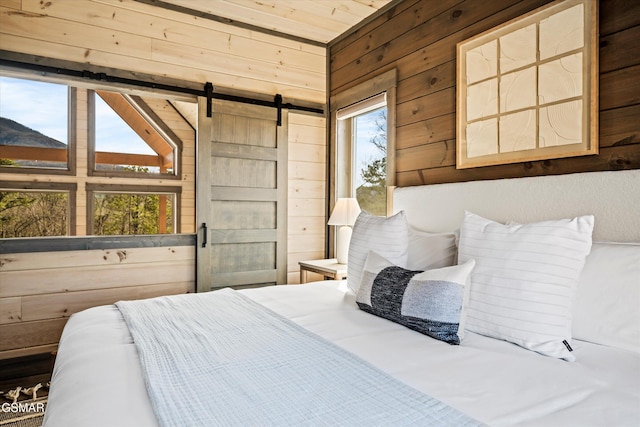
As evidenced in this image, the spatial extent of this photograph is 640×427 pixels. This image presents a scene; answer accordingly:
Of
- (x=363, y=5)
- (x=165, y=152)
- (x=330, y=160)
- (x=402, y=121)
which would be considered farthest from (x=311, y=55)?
(x=165, y=152)

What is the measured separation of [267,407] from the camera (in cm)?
92

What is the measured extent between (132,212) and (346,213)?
3.01m

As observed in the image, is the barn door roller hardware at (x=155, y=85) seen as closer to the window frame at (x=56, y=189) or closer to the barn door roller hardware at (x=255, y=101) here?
the barn door roller hardware at (x=255, y=101)

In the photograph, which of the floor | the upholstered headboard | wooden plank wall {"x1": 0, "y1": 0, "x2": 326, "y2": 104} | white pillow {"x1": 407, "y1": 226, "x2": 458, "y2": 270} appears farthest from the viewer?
wooden plank wall {"x1": 0, "y1": 0, "x2": 326, "y2": 104}

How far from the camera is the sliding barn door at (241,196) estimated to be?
10.5 ft

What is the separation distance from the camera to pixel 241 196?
11.0 feet

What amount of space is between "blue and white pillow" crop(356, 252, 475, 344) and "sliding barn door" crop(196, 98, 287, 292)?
1.81m

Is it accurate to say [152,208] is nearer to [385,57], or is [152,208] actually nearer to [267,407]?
[385,57]

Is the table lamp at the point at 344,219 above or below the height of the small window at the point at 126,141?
below

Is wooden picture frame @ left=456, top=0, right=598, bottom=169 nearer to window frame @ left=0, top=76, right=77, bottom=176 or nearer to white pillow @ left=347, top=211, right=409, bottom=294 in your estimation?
white pillow @ left=347, top=211, right=409, bottom=294

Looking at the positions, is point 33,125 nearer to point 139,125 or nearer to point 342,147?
point 139,125

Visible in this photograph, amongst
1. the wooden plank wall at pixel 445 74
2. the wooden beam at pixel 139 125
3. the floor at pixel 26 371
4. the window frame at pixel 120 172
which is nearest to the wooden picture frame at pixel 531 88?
the wooden plank wall at pixel 445 74

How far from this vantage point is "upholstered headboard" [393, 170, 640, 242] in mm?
1568

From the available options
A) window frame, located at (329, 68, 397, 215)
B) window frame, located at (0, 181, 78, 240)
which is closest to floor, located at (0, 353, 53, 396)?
window frame, located at (0, 181, 78, 240)
